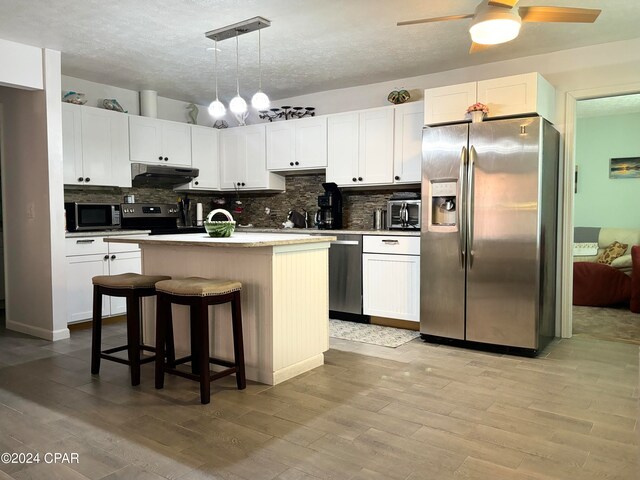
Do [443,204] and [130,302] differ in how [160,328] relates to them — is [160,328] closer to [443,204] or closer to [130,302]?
[130,302]

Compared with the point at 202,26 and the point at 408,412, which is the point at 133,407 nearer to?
the point at 408,412

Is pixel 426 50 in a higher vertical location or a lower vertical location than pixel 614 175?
higher

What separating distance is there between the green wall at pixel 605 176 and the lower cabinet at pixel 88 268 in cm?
638

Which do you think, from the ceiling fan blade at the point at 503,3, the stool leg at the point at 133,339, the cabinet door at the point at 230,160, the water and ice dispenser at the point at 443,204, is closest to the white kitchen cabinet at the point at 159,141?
the cabinet door at the point at 230,160

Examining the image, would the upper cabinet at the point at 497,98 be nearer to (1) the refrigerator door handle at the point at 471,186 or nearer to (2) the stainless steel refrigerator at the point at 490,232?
(2) the stainless steel refrigerator at the point at 490,232

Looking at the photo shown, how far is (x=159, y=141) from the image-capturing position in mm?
5555

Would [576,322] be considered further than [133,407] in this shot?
Yes

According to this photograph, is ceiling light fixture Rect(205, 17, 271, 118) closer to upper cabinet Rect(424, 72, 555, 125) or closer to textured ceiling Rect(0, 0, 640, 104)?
textured ceiling Rect(0, 0, 640, 104)

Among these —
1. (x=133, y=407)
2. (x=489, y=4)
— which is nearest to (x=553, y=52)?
(x=489, y=4)

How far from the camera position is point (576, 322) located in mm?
5023

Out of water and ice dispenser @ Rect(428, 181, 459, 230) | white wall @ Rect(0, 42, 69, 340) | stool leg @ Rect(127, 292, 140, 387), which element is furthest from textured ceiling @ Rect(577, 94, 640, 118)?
white wall @ Rect(0, 42, 69, 340)

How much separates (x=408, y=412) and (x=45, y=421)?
1936 mm

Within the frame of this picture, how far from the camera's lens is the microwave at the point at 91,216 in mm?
4679

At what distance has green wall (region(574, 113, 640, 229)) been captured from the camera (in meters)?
7.02
